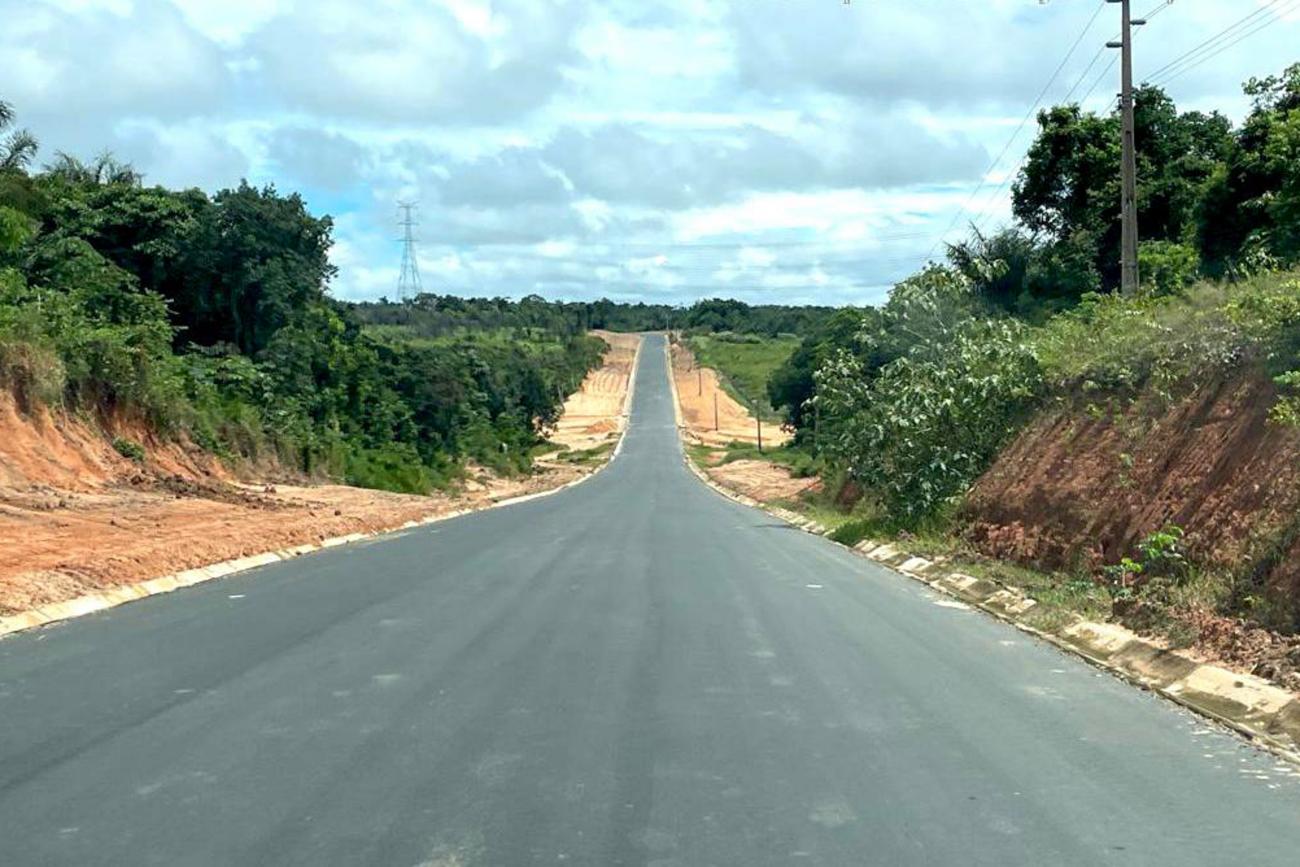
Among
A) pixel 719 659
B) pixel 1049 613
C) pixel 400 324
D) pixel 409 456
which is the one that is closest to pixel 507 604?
pixel 719 659

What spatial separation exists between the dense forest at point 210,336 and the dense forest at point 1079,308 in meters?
20.0

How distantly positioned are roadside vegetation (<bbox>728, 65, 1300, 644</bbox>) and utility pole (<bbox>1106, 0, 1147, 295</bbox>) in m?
0.66

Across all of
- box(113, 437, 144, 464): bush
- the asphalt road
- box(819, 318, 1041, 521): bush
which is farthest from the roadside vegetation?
box(113, 437, 144, 464): bush

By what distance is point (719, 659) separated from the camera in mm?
11531

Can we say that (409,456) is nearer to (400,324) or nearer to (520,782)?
(520,782)

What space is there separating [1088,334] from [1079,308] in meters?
7.48

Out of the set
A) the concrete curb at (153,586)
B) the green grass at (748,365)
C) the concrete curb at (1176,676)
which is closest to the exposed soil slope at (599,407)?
the green grass at (748,365)

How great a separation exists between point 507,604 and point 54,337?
2474 centimetres

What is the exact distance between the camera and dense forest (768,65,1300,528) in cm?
1769

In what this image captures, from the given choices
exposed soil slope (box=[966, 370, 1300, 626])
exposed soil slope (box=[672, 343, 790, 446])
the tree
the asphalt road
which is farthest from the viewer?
exposed soil slope (box=[672, 343, 790, 446])

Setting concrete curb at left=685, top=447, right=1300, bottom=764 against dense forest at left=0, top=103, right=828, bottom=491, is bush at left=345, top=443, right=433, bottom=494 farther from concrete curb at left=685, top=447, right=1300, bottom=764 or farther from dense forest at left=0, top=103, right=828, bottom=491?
concrete curb at left=685, top=447, right=1300, bottom=764

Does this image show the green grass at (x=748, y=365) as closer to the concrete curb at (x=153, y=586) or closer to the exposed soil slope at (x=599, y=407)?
the exposed soil slope at (x=599, y=407)

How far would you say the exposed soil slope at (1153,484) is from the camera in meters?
12.9

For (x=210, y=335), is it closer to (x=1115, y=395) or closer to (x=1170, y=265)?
(x=1170, y=265)
